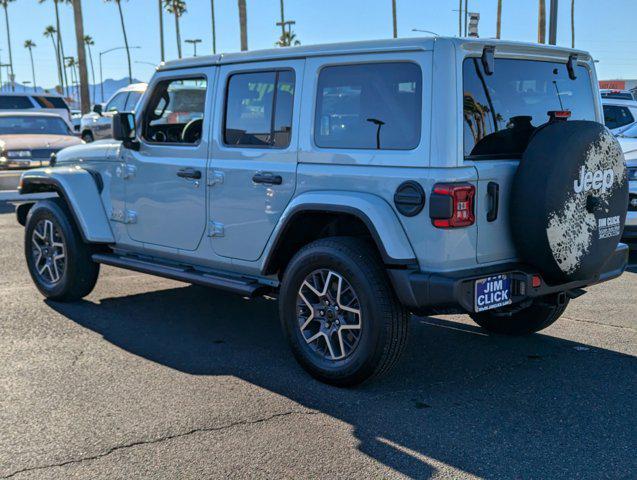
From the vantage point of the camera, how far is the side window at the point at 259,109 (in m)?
4.75

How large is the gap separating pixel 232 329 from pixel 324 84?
82.0 inches

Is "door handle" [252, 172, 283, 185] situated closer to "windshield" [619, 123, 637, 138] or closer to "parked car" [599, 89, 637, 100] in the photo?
"windshield" [619, 123, 637, 138]

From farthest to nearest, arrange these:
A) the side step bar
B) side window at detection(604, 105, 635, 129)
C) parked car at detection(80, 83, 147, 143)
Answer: parked car at detection(80, 83, 147, 143)
side window at detection(604, 105, 635, 129)
the side step bar

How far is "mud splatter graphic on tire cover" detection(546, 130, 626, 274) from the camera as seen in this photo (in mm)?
4062

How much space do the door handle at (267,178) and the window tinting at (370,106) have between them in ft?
1.19

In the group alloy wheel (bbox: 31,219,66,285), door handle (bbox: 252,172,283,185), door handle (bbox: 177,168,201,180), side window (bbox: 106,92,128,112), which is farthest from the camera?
side window (bbox: 106,92,128,112)

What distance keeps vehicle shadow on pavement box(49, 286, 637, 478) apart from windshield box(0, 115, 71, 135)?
384 inches

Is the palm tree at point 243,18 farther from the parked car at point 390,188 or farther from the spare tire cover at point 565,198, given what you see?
the spare tire cover at point 565,198

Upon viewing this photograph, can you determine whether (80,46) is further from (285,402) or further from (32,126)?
(285,402)

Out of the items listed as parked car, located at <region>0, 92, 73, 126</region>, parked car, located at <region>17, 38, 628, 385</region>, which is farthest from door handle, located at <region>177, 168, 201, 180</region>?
parked car, located at <region>0, 92, 73, 126</region>

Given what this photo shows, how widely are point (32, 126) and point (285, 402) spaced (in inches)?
502

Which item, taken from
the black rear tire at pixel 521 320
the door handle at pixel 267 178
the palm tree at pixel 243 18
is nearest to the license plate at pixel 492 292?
the black rear tire at pixel 521 320

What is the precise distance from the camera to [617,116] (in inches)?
490

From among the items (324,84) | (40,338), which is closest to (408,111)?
(324,84)
